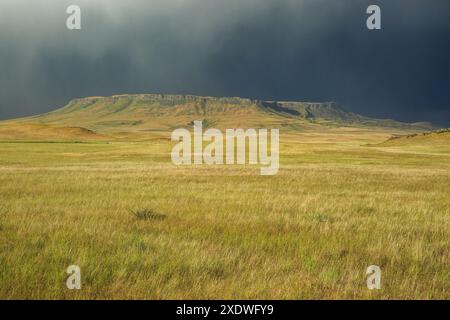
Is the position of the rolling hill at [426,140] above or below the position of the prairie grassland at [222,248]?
below

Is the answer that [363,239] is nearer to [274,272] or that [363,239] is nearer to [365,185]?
[274,272]

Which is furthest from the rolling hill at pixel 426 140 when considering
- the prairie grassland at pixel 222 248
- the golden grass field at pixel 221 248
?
the prairie grassland at pixel 222 248

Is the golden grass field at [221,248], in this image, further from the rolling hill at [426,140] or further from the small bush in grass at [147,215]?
the rolling hill at [426,140]

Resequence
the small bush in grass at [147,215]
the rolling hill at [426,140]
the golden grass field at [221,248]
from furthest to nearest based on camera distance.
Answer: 1. the rolling hill at [426,140]
2. the small bush in grass at [147,215]
3. the golden grass field at [221,248]

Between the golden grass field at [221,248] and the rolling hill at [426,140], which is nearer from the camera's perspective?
the golden grass field at [221,248]

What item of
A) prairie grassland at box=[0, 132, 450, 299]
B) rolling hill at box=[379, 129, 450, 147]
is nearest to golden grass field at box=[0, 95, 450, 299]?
prairie grassland at box=[0, 132, 450, 299]

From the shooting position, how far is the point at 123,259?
7152mm

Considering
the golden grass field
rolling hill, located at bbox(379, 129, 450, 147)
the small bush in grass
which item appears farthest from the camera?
rolling hill, located at bbox(379, 129, 450, 147)

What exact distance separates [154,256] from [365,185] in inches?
735

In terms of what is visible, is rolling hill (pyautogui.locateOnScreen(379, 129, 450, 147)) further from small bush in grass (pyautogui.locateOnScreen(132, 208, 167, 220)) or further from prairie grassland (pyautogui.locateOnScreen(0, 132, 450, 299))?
small bush in grass (pyautogui.locateOnScreen(132, 208, 167, 220))

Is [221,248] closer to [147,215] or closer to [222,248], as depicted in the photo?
[222,248]

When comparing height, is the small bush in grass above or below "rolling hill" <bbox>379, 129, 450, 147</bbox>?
above

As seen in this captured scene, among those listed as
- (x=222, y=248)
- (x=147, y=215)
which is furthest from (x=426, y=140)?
(x=222, y=248)
